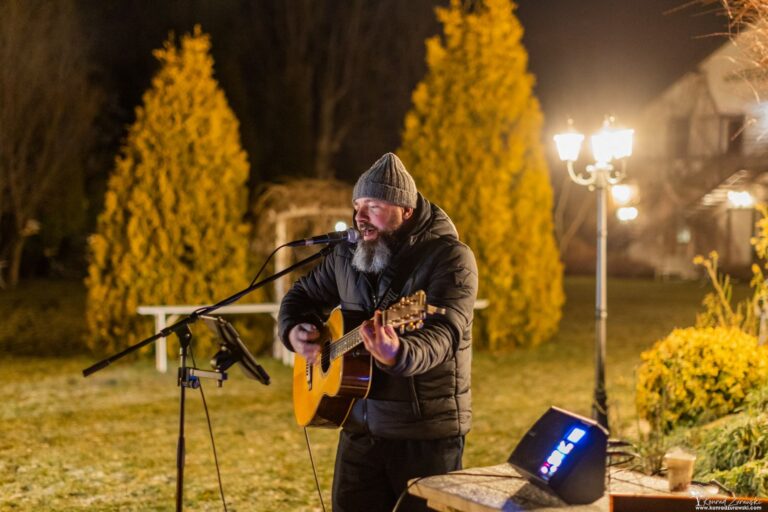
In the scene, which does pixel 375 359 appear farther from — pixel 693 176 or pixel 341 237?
pixel 693 176

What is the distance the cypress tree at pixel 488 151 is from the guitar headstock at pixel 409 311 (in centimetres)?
923

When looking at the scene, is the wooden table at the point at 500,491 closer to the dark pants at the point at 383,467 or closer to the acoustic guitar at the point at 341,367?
the dark pants at the point at 383,467

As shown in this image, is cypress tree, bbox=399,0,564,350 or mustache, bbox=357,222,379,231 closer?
Answer: mustache, bbox=357,222,379,231

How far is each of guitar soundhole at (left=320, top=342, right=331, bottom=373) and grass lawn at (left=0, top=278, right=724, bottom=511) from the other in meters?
2.24

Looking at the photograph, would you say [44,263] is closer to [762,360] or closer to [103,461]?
[103,461]

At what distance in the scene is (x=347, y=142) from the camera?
29578 mm

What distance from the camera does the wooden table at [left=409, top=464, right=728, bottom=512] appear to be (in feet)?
9.59

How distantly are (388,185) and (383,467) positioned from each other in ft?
3.88

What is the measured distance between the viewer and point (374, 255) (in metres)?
3.31

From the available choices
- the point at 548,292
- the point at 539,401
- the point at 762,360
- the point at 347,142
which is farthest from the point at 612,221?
the point at 762,360

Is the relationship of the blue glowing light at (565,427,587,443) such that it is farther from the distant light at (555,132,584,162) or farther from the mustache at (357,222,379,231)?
the distant light at (555,132,584,162)

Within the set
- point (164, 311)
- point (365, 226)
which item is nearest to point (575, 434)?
point (365, 226)

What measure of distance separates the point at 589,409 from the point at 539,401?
592 millimetres

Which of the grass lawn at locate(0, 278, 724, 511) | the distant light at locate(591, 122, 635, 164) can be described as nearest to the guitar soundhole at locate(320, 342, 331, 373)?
the grass lawn at locate(0, 278, 724, 511)
